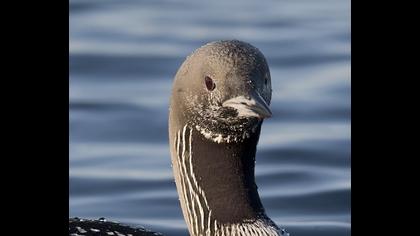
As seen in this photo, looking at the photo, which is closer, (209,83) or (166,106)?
(209,83)

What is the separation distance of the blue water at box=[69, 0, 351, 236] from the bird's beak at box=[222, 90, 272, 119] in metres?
3.00

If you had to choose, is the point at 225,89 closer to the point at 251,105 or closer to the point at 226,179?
the point at 251,105

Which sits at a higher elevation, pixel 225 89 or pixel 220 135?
pixel 225 89

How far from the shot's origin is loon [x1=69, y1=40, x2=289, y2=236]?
5.57 m

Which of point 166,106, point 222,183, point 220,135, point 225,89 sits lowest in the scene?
point 222,183

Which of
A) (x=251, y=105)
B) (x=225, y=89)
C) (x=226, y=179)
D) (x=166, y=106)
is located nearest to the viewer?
(x=251, y=105)

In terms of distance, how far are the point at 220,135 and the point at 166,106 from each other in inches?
188

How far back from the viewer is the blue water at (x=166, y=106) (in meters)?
9.18

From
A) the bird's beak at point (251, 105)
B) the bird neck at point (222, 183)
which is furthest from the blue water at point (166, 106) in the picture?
the bird's beak at point (251, 105)

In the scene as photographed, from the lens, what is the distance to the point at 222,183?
5.86 m

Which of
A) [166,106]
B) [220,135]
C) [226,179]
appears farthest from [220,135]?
[166,106]
